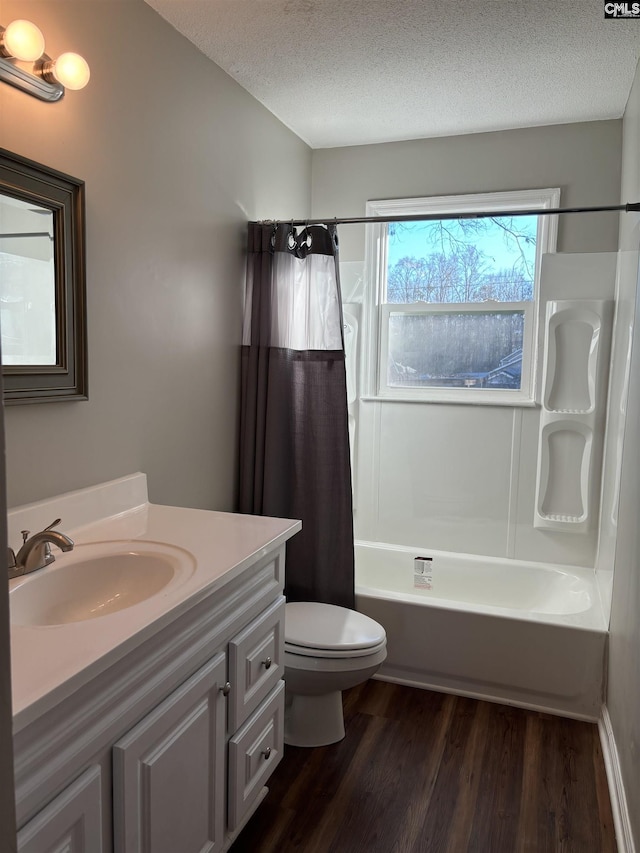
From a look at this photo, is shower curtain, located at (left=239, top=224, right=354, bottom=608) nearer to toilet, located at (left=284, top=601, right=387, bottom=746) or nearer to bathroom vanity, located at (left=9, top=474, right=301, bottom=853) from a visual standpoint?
toilet, located at (left=284, top=601, right=387, bottom=746)

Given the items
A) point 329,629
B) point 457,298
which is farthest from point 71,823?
point 457,298

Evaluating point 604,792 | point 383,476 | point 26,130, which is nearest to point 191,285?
point 26,130

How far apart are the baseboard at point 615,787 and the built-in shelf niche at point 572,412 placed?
0.97 m

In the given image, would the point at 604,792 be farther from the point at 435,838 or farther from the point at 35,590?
the point at 35,590

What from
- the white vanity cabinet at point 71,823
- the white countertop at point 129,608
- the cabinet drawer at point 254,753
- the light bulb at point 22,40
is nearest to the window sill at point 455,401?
the white countertop at point 129,608

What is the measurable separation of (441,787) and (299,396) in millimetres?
1518

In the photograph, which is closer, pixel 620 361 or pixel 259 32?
pixel 259 32

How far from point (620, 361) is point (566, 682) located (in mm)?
→ 1307

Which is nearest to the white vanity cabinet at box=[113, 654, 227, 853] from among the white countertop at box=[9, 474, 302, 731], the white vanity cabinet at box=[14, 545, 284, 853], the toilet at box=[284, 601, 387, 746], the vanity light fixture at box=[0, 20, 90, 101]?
the white vanity cabinet at box=[14, 545, 284, 853]

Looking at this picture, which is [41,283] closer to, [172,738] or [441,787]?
[172,738]

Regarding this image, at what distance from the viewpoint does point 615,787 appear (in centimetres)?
Result: 202

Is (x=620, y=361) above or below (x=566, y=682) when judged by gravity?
above

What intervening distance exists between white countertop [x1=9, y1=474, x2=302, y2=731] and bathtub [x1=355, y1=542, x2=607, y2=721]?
1035 mm

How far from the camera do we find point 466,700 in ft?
8.61
